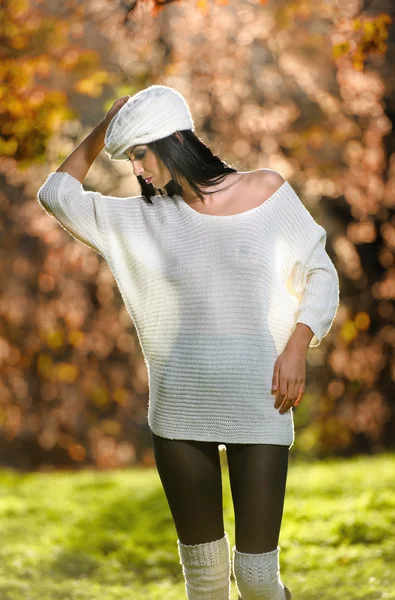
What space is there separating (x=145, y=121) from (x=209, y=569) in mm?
1251

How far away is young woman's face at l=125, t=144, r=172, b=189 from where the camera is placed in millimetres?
2416

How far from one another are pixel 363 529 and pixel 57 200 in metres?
3.28

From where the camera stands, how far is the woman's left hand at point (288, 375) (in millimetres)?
2352

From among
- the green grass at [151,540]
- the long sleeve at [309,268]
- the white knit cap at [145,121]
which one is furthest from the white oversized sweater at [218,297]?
the green grass at [151,540]

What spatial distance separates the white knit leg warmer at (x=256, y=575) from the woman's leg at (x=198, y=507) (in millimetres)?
73

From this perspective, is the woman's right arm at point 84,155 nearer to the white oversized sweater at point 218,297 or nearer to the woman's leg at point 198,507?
the white oversized sweater at point 218,297

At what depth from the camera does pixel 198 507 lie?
8.03ft

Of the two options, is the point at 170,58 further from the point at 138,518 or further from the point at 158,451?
the point at 158,451

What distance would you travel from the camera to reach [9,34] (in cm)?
533

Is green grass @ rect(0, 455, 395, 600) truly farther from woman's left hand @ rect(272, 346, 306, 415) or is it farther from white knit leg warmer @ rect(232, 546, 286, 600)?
woman's left hand @ rect(272, 346, 306, 415)

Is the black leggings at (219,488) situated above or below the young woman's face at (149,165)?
below

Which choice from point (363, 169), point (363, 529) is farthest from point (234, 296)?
point (363, 169)

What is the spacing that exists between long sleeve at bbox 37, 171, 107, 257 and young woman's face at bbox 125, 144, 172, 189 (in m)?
0.17

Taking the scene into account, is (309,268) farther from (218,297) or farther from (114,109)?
(114,109)
